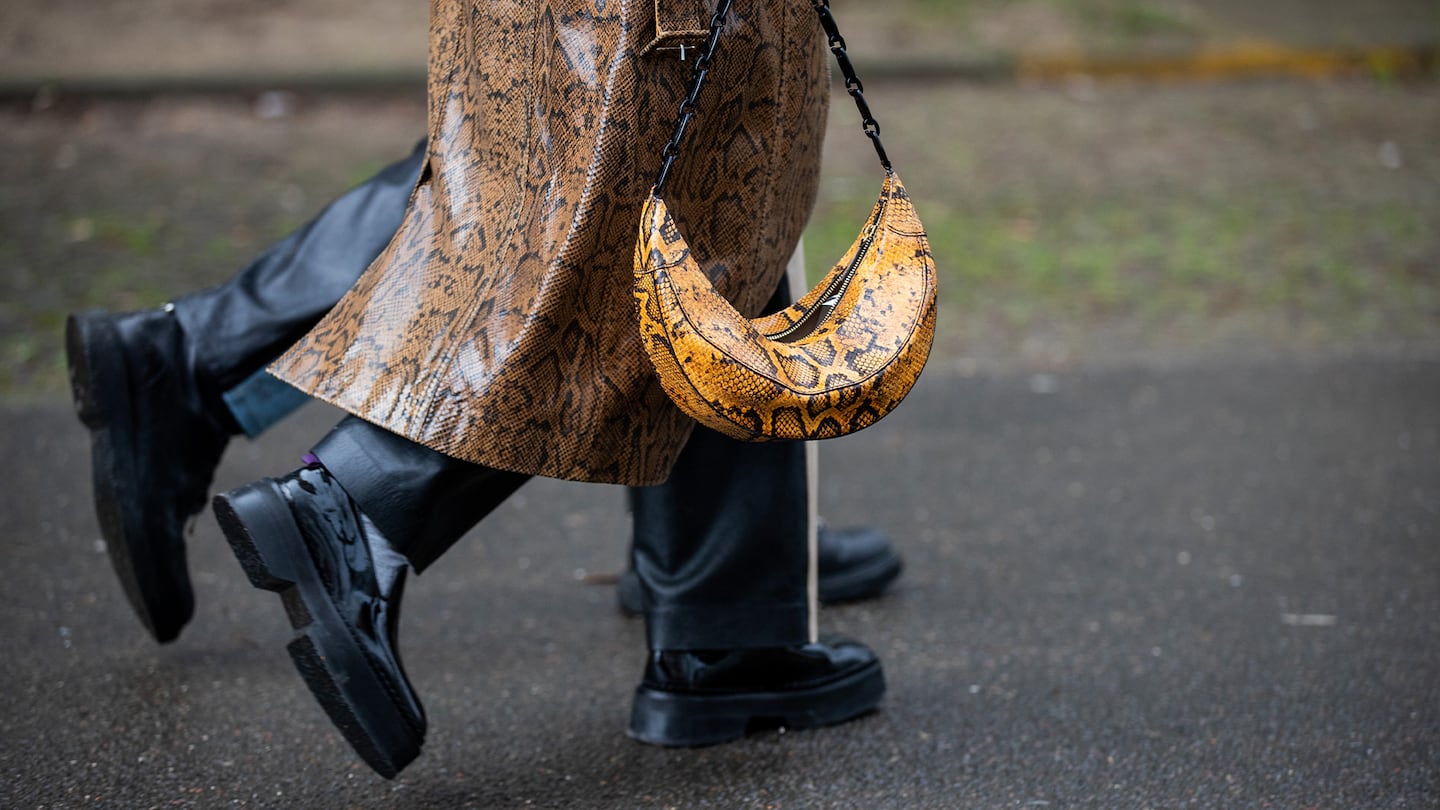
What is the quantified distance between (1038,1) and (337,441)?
5.78 metres

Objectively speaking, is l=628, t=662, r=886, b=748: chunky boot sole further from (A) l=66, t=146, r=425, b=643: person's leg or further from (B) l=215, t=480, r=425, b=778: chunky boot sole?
(A) l=66, t=146, r=425, b=643: person's leg

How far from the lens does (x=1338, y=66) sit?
593 cm

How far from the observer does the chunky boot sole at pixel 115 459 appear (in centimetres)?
192

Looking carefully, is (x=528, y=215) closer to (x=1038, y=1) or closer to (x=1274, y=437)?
(x=1274, y=437)

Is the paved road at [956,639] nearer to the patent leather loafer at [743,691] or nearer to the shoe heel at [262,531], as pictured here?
the patent leather loafer at [743,691]

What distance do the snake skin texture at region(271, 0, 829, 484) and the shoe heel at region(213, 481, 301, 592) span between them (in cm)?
13

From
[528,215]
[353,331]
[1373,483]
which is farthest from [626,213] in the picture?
[1373,483]

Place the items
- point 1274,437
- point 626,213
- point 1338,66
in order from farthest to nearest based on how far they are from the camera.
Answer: point 1338,66
point 1274,437
point 626,213

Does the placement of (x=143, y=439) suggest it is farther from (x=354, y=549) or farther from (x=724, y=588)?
(x=724, y=588)

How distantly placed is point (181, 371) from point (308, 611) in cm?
62

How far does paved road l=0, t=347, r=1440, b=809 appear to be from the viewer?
71.0 inches


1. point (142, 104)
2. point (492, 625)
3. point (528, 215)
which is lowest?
point (492, 625)

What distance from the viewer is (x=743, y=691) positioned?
189cm

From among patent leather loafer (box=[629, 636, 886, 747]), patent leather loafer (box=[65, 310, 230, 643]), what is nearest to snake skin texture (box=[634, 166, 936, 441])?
patent leather loafer (box=[629, 636, 886, 747])
